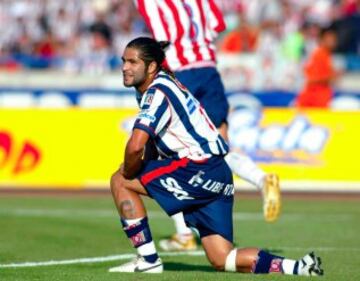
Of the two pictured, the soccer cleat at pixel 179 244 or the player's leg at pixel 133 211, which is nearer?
the player's leg at pixel 133 211

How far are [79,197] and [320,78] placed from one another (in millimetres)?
5677

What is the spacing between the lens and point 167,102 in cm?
823

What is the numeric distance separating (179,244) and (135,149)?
8.78ft

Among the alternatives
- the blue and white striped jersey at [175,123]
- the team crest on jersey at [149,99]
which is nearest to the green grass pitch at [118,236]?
the blue and white striped jersey at [175,123]

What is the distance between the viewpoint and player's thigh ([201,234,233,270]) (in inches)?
331

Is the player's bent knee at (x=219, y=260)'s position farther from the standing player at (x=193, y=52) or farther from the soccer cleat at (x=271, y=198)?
the standing player at (x=193, y=52)

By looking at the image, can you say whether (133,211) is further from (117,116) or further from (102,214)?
(117,116)

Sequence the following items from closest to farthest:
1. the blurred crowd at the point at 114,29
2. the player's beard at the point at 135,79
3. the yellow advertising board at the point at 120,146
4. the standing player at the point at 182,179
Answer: the standing player at the point at 182,179, the player's beard at the point at 135,79, the yellow advertising board at the point at 120,146, the blurred crowd at the point at 114,29

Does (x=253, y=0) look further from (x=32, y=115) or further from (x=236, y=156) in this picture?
(x=236, y=156)

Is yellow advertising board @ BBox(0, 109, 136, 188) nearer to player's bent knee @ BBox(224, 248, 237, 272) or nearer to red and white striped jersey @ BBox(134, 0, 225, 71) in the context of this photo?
red and white striped jersey @ BBox(134, 0, 225, 71)

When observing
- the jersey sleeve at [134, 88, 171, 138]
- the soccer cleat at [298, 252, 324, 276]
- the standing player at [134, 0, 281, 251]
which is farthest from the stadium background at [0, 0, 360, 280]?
the jersey sleeve at [134, 88, 171, 138]

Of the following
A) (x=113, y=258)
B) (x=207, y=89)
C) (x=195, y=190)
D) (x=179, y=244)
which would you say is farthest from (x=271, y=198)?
(x=195, y=190)

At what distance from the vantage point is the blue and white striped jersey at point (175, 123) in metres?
8.16

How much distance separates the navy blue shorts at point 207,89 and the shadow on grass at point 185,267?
5.81 ft
